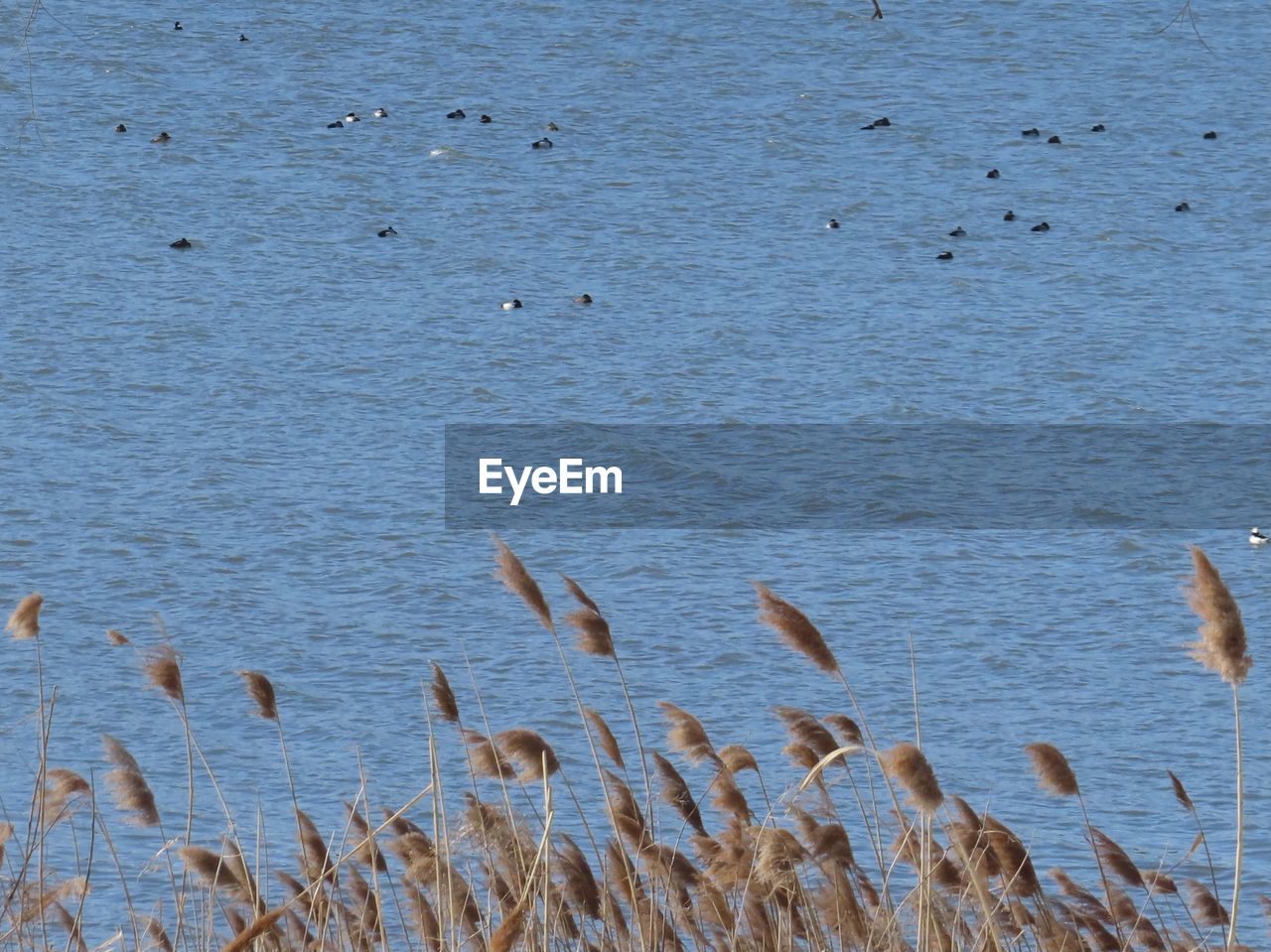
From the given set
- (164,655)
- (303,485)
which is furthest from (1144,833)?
(303,485)

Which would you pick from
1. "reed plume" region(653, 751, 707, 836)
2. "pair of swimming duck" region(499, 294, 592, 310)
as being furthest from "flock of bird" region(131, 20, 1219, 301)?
"reed plume" region(653, 751, 707, 836)

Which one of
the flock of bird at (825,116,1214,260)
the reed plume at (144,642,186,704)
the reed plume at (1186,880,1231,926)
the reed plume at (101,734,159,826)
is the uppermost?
the flock of bird at (825,116,1214,260)

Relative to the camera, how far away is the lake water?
8.34 metres

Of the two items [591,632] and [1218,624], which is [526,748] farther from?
[1218,624]

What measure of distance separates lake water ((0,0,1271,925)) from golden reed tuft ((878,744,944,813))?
64.5 inches

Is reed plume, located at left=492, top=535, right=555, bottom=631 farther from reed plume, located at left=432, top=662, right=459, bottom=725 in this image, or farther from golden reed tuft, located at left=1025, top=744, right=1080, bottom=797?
golden reed tuft, located at left=1025, top=744, right=1080, bottom=797

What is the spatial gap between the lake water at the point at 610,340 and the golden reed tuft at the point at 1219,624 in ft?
6.10

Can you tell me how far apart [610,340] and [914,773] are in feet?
39.1

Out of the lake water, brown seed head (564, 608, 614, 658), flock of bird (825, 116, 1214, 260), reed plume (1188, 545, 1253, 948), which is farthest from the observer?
flock of bird (825, 116, 1214, 260)

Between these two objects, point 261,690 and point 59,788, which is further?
point 261,690

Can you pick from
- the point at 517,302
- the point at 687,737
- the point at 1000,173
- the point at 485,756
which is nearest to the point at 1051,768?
the point at 687,737

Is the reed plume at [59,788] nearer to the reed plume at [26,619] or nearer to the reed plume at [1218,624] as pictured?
the reed plume at [26,619]

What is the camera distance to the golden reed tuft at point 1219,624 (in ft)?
6.90

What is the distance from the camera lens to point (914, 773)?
2.33 m
